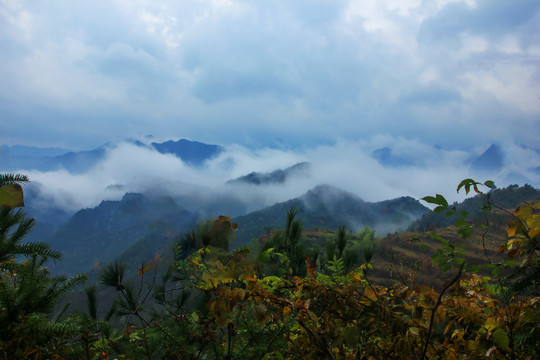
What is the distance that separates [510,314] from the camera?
152 cm

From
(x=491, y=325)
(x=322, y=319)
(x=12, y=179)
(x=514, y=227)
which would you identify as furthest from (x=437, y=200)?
(x=12, y=179)

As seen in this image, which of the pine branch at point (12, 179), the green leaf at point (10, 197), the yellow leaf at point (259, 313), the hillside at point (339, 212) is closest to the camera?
the green leaf at point (10, 197)

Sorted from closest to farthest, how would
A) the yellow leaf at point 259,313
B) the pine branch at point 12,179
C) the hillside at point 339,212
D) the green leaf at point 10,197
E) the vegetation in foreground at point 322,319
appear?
1. the green leaf at point 10,197
2. the yellow leaf at point 259,313
3. the vegetation in foreground at point 322,319
4. the pine branch at point 12,179
5. the hillside at point 339,212

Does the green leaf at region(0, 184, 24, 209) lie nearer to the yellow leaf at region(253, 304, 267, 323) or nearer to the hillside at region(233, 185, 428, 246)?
the yellow leaf at region(253, 304, 267, 323)

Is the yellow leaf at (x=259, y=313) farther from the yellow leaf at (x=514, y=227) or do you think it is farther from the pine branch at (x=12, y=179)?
the pine branch at (x=12, y=179)

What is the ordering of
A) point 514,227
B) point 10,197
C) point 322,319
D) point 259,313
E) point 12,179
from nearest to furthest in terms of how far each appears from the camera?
1. point 10,197
2. point 259,313
3. point 514,227
4. point 322,319
5. point 12,179

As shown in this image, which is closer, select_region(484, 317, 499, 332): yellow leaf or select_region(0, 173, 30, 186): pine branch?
select_region(484, 317, 499, 332): yellow leaf

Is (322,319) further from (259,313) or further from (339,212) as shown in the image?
(339,212)

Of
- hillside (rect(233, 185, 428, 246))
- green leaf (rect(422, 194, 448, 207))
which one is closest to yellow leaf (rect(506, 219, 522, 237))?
green leaf (rect(422, 194, 448, 207))

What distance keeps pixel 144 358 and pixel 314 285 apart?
1180 millimetres

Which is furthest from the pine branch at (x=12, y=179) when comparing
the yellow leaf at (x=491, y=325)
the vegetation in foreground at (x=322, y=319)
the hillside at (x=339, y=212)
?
the hillside at (x=339, y=212)

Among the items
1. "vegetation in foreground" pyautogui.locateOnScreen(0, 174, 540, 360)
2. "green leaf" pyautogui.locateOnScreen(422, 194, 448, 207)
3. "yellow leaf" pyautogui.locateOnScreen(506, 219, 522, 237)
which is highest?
"green leaf" pyautogui.locateOnScreen(422, 194, 448, 207)

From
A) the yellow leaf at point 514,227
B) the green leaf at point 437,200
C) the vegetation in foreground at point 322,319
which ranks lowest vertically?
the vegetation in foreground at point 322,319

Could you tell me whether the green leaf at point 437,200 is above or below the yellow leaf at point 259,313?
above
